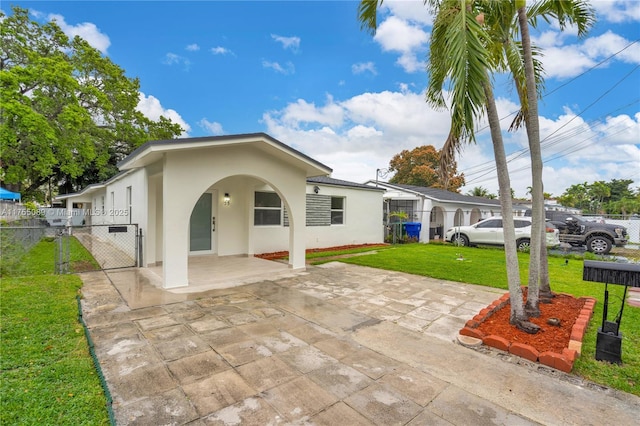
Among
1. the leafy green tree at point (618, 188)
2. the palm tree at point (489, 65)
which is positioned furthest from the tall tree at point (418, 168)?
the palm tree at point (489, 65)

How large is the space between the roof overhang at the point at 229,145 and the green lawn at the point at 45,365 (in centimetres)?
293

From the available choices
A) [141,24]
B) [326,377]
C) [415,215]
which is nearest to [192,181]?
[326,377]

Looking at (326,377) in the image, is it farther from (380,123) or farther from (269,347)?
(380,123)

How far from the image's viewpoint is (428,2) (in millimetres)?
4703

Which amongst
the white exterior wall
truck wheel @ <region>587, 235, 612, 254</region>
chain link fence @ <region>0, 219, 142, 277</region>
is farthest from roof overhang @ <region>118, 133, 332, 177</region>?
truck wheel @ <region>587, 235, 612, 254</region>

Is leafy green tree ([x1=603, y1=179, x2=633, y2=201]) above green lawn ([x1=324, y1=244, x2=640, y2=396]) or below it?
above

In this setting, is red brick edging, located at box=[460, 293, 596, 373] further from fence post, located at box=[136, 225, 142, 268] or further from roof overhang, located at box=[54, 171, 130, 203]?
roof overhang, located at box=[54, 171, 130, 203]

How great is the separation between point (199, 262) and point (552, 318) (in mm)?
8281

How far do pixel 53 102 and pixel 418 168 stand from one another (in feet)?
110

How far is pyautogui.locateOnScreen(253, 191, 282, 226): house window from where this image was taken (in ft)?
34.6

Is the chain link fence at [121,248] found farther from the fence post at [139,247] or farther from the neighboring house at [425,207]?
the neighboring house at [425,207]

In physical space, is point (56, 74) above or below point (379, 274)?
above

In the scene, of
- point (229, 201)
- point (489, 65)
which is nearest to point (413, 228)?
point (229, 201)

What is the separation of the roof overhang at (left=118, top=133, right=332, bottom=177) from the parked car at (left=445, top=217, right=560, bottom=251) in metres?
9.56
